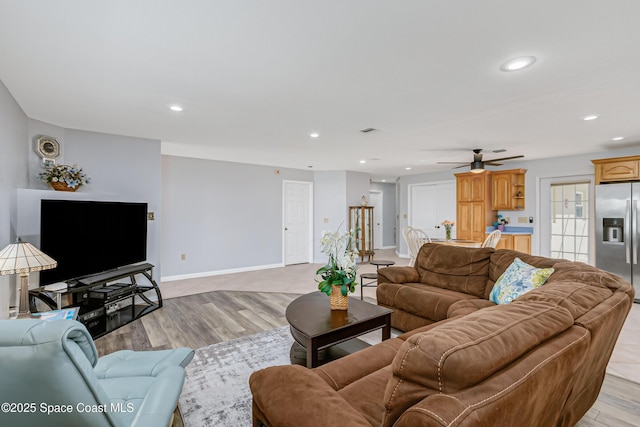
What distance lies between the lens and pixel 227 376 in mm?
2297

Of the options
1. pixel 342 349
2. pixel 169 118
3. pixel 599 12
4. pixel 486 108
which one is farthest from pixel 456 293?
pixel 169 118

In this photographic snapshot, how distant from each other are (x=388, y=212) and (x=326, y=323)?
315 inches

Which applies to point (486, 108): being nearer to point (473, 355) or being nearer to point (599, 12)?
point (599, 12)

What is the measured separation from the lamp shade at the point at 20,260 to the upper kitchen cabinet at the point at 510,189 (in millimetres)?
7017

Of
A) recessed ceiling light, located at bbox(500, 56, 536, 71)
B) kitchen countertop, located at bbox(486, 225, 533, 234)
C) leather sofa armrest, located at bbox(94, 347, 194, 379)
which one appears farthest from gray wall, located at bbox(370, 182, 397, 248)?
leather sofa armrest, located at bbox(94, 347, 194, 379)

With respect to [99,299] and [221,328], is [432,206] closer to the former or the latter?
[221,328]

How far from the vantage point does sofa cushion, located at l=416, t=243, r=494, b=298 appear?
3090mm

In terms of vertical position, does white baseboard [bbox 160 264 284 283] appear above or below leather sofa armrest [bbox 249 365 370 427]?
below

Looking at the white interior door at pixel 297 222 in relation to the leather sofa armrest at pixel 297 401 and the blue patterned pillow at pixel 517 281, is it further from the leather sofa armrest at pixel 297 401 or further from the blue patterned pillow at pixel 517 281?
the leather sofa armrest at pixel 297 401

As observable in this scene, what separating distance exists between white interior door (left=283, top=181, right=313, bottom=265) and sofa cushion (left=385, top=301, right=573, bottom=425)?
613 centimetres

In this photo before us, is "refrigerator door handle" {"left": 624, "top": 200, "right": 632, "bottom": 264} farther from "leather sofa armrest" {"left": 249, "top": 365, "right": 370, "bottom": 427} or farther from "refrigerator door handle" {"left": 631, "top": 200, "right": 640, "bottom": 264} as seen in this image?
"leather sofa armrest" {"left": 249, "top": 365, "right": 370, "bottom": 427}

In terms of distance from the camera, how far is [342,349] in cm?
257

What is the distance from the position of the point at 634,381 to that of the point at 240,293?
171 inches

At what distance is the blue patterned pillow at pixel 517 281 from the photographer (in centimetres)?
242
